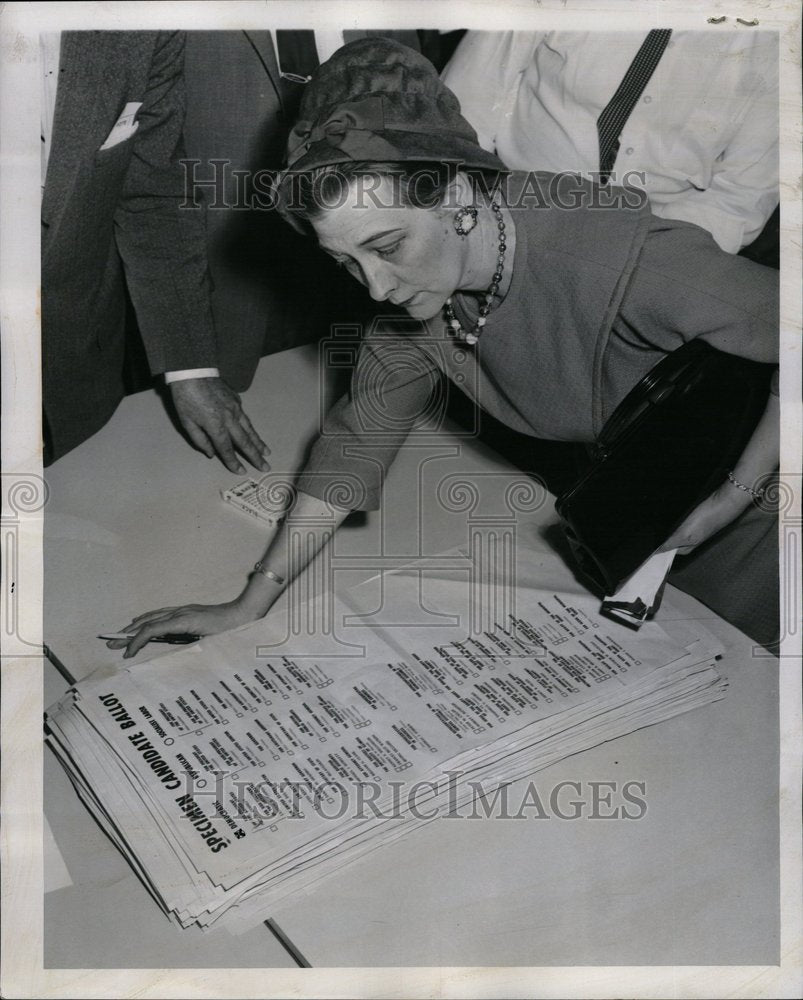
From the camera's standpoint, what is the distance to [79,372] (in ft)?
3.72

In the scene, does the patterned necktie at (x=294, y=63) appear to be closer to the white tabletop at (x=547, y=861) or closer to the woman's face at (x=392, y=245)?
the woman's face at (x=392, y=245)

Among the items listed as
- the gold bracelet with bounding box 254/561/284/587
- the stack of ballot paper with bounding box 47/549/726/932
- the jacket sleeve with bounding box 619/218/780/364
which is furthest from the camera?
the gold bracelet with bounding box 254/561/284/587

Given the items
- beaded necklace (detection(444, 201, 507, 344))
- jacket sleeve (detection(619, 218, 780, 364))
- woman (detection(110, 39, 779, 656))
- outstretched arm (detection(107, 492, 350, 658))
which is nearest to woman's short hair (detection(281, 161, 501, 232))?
woman (detection(110, 39, 779, 656))

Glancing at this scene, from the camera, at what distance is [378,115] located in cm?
81

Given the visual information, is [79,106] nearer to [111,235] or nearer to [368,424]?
[111,235]

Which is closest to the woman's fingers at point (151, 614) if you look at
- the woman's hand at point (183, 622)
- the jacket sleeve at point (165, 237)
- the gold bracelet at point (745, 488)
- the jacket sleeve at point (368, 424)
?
the woman's hand at point (183, 622)

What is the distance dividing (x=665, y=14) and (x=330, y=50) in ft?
1.11

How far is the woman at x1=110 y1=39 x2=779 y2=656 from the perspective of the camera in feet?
2.72

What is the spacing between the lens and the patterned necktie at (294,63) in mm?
1008

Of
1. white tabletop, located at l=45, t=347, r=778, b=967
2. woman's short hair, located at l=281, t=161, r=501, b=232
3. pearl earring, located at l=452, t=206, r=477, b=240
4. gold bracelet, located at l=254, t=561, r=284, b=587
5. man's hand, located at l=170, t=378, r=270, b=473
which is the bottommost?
white tabletop, located at l=45, t=347, r=778, b=967

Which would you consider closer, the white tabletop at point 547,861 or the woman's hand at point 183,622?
the white tabletop at point 547,861

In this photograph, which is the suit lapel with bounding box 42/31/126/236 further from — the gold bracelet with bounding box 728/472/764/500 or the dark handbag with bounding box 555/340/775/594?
the gold bracelet with bounding box 728/472/764/500

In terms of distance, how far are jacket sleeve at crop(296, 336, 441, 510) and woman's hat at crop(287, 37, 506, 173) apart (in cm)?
28

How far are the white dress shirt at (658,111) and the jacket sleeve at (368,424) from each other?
299 millimetres
